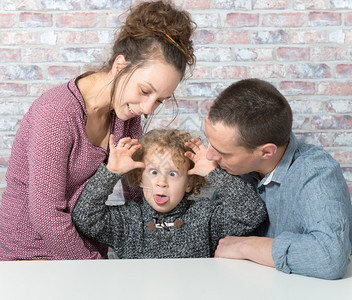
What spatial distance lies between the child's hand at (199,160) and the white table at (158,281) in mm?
365

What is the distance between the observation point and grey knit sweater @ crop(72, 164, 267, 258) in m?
1.56

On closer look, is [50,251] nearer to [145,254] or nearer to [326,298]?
[145,254]

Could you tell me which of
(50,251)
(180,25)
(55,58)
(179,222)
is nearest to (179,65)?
(180,25)

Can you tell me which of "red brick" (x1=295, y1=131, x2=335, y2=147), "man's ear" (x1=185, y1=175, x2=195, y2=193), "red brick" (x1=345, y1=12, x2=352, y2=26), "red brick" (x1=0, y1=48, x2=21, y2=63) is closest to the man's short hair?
"man's ear" (x1=185, y1=175, x2=195, y2=193)

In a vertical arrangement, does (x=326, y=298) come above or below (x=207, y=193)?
above

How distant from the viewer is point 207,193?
238cm

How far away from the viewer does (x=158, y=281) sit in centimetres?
116

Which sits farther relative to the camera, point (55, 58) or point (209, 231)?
point (55, 58)

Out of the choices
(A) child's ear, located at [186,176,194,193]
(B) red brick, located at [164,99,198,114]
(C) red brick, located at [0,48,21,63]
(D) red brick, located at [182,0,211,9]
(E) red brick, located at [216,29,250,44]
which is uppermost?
(D) red brick, located at [182,0,211,9]

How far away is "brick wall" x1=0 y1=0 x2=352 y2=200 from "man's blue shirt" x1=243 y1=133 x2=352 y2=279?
97 centimetres

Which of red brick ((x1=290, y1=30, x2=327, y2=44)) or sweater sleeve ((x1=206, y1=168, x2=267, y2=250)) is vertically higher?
red brick ((x1=290, y1=30, x2=327, y2=44))

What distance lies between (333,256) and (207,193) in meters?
1.20

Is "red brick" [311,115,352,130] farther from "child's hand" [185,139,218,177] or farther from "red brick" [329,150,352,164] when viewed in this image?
"child's hand" [185,139,218,177]

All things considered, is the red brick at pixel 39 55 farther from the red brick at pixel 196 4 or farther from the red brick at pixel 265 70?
the red brick at pixel 265 70
